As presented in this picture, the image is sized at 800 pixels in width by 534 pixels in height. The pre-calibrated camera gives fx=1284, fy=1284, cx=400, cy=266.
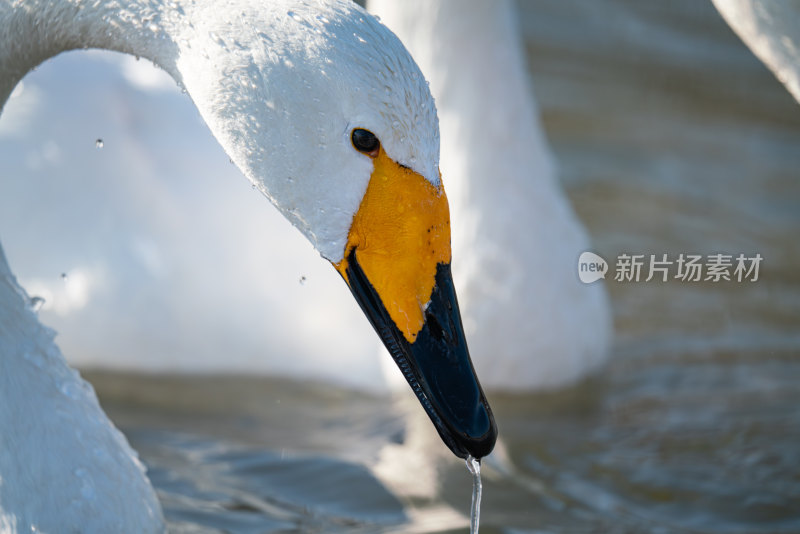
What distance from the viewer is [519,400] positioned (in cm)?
461

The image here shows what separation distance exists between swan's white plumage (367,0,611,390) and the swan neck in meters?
1.97

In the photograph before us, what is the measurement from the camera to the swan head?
2387mm

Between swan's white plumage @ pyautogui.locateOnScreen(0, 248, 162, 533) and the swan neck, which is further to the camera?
swan's white plumage @ pyautogui.locateOnScreen(0, 248, 162, 533)

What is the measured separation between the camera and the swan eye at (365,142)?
8.02ft

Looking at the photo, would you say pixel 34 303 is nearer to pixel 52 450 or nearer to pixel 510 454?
pixel 52 450

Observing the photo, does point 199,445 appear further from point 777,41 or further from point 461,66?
point 777,41

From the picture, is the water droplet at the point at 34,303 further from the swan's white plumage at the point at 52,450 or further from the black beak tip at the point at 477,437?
the black beak tip at the point at 477,437

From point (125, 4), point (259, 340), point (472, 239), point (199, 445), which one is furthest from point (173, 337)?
point (125, 4)

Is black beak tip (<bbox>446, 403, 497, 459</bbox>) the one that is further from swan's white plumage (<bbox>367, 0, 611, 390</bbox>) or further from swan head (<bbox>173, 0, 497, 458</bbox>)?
swan's white plumage (<bbox>367, 0, 611, 390</bbox>)

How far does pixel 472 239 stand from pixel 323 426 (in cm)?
86

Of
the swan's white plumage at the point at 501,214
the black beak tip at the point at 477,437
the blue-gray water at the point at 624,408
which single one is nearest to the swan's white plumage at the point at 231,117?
the black beak tip at the point at 477,437

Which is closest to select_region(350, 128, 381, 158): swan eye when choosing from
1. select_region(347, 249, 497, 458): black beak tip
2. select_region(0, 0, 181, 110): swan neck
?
select_region(347, 249, 497, 458): black beak tip

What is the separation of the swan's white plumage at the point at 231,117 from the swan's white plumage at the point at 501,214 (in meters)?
1.84

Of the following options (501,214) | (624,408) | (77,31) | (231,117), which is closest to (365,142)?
(231,117)
